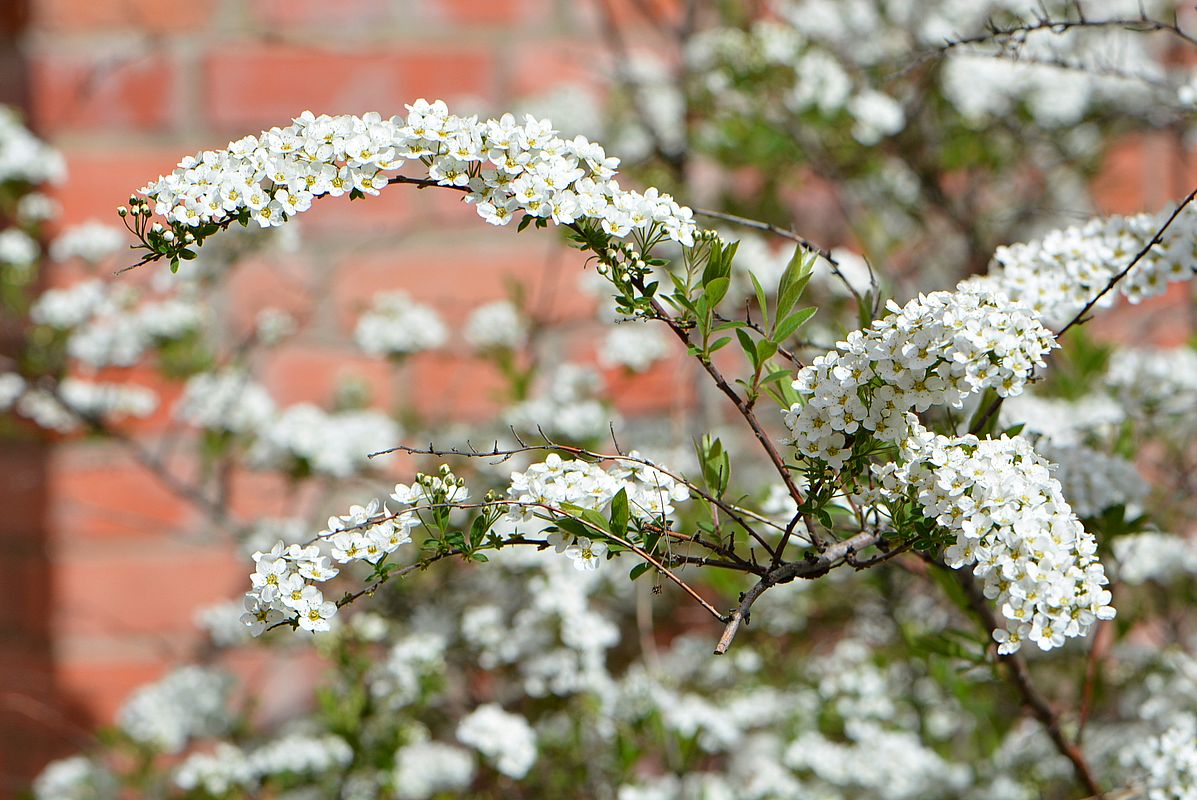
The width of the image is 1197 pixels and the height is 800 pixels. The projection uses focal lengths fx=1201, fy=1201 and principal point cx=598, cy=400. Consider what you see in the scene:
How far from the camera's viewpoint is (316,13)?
4.31ft

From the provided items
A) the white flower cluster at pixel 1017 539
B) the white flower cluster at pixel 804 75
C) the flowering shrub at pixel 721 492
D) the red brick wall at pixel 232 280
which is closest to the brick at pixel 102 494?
the red brick wall at pixel 232 280

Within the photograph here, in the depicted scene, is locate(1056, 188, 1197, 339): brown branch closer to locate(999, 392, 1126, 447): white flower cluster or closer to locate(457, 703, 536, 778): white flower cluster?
locate(999, 392, 1126, 447): white flower cluster

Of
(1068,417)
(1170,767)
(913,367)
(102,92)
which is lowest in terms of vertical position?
(1170,767)

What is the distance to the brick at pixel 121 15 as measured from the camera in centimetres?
128

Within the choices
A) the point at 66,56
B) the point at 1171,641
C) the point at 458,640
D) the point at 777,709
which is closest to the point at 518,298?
the point at 458,640

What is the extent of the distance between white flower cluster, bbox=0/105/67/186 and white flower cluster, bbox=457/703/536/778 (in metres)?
0.66

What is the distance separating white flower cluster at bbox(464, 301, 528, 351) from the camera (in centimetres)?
119

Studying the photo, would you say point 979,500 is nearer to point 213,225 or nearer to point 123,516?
point 213,225

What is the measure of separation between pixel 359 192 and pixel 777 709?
0.74m

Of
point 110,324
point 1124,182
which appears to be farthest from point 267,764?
point 1124,182

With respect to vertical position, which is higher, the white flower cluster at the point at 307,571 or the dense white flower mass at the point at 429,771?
the dense white flower mass at the point at 429,771

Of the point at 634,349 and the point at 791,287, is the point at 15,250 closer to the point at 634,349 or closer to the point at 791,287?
the point at 634,349

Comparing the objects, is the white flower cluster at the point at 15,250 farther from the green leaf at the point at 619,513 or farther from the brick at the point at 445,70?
the green leaf at the point at 619,513

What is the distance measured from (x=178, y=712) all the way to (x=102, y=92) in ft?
2.16
